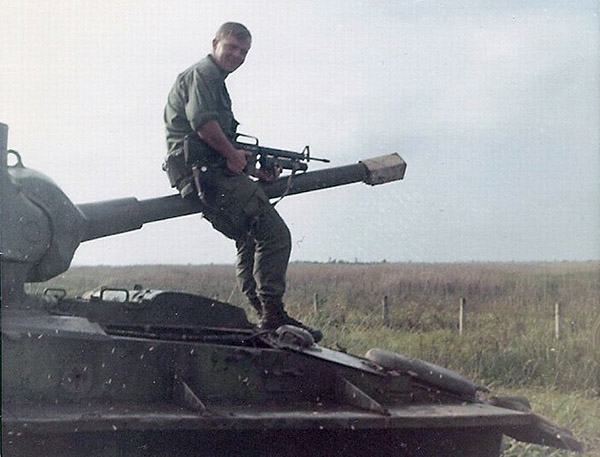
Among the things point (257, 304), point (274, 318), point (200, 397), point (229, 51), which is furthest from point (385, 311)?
point (200, 397)

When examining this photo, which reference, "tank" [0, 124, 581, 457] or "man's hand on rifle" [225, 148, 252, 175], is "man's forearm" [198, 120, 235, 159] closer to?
"man's hand on rifle" [225, 148, 252, 175]

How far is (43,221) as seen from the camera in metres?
4.88

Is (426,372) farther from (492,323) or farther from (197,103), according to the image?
(492,323)

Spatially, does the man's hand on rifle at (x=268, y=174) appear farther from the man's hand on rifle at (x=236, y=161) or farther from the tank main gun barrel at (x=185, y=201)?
the man's hand on rifle at (x=236, y=161)

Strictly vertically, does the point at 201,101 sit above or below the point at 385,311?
above

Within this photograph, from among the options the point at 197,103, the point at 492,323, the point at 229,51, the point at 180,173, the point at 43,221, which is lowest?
the point at 492,323

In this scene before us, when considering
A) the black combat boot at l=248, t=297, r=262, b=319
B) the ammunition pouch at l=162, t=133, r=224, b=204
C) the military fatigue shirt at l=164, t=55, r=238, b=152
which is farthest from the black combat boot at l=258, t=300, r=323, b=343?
the military fatigue shirt at l=164, t=55, r=238, b=152

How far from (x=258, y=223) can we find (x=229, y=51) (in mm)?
1012

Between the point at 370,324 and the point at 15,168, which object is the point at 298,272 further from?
the point at 15,168

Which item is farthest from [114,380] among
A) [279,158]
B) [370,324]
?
[370,324]

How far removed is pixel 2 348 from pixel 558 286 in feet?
41.2

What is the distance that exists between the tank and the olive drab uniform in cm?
25

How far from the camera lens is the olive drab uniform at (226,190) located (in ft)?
18.8

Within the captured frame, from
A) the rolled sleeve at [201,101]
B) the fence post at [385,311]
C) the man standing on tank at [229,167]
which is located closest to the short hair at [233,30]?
the man standing on tank at [229,167]
